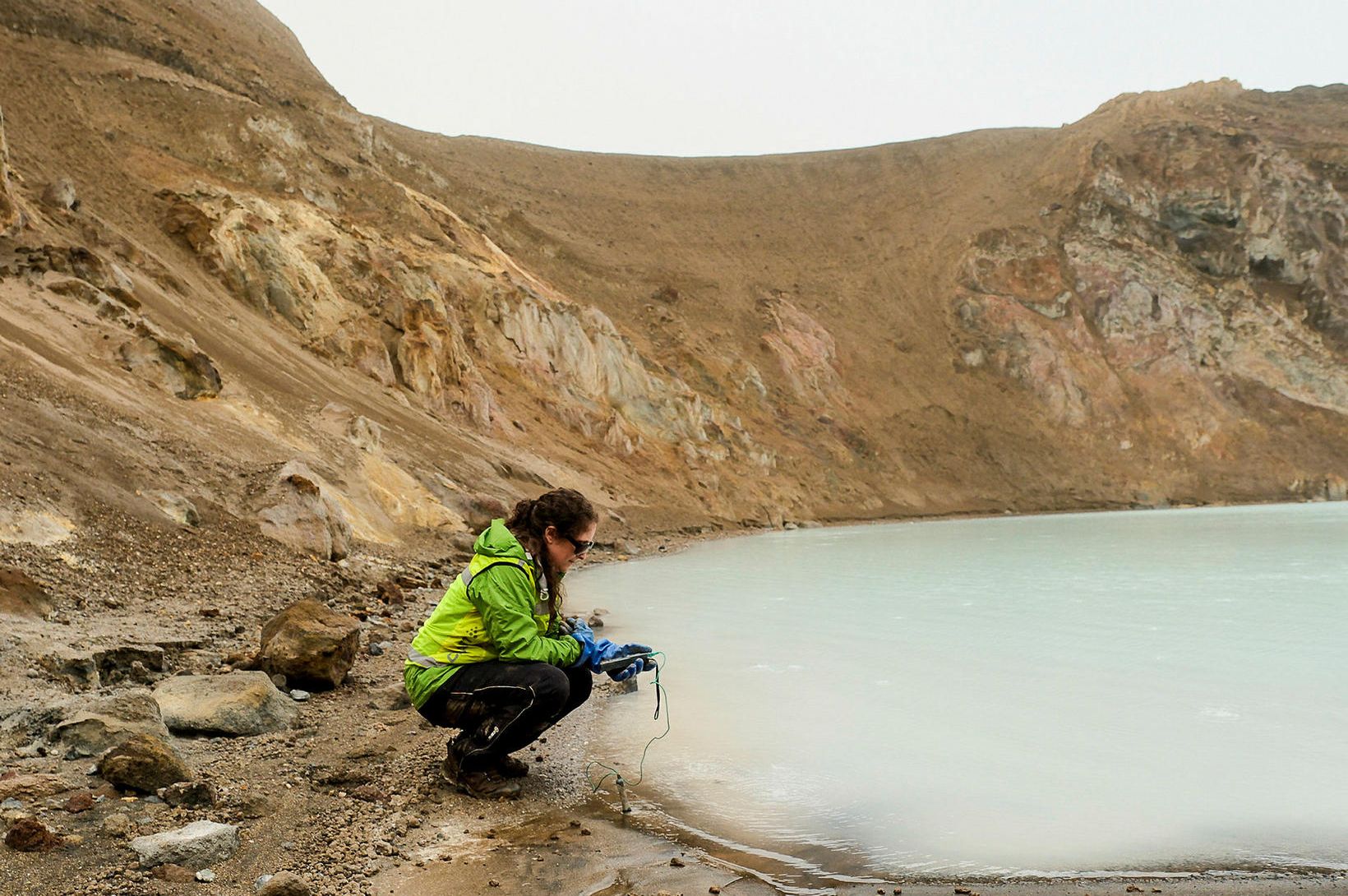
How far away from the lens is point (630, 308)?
133 ft

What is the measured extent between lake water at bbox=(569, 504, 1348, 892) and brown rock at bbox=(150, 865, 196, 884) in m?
1.73

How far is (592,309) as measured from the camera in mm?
34594

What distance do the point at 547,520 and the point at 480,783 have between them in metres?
1.15

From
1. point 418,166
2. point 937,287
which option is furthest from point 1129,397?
point 418,166

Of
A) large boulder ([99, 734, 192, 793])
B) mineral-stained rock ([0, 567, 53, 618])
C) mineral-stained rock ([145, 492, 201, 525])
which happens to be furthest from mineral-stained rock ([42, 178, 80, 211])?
large boulder ([99, 734, 192, 793])

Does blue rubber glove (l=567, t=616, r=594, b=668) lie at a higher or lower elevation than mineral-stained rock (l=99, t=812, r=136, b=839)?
higher

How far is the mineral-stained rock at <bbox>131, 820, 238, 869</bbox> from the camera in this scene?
10.2ft

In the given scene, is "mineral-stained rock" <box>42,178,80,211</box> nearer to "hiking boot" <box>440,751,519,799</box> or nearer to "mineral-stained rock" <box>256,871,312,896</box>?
"hiking boot" <box>440,751,519,799</box>

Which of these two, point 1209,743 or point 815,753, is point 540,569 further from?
point 1209,743

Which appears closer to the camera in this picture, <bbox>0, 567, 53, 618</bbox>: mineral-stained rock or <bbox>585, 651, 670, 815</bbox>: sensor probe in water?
<bbox>585, 651, 670, 815</bbox>: sensor probe in water

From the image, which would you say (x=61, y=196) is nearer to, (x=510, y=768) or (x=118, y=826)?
(x=510, y=768)

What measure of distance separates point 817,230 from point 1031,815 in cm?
5567

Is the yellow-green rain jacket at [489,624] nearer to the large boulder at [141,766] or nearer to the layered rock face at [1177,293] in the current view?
the large boulder at [141,766]

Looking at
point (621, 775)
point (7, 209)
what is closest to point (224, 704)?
point (621, 775)
